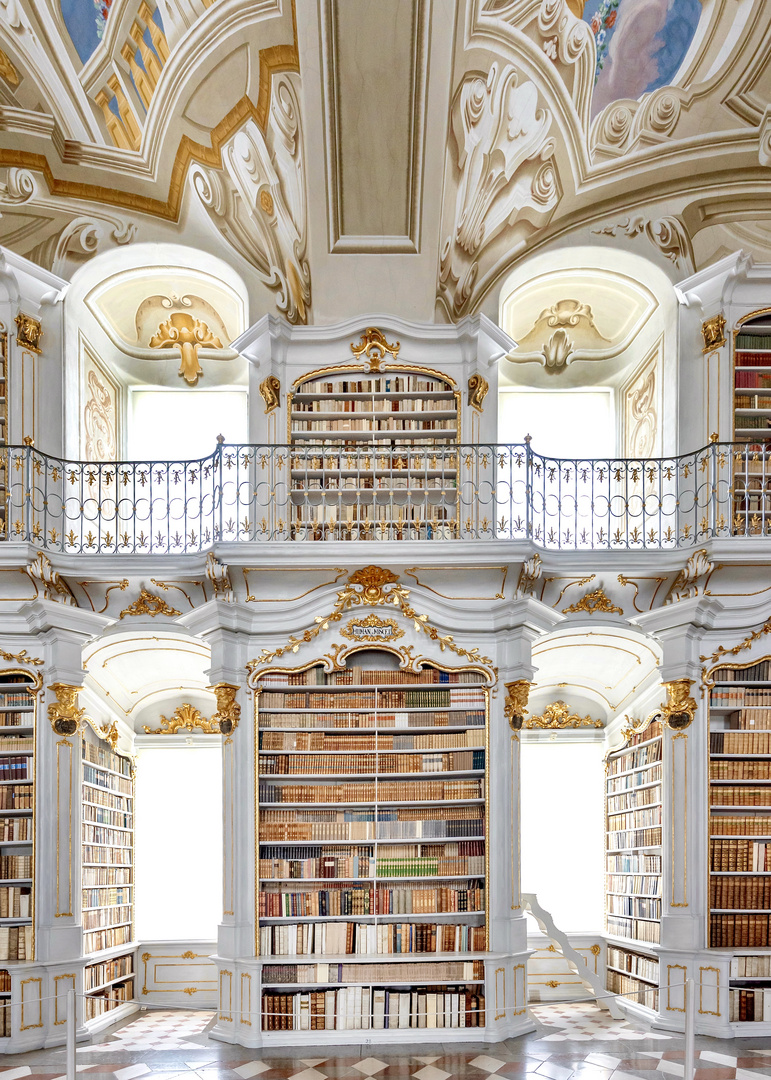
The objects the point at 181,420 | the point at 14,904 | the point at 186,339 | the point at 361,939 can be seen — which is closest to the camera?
the point at 361,939

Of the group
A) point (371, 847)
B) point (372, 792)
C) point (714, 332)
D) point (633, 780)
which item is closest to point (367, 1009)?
point (371, 847)

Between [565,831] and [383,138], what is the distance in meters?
6.26

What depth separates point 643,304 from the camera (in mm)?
8945

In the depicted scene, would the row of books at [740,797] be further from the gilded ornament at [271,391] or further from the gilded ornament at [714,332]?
the gilded ornament at [271,391]

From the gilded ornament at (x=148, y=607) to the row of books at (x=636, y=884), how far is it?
428 cm

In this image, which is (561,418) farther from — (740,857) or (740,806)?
(740,857)

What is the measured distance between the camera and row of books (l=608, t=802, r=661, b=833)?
7941 mm

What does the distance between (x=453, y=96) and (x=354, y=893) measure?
589cm

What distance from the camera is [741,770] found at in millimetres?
7430

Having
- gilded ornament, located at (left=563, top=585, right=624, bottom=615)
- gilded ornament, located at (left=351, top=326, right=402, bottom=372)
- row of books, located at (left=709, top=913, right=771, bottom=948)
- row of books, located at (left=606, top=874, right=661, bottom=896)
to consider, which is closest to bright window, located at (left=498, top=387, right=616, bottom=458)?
gilded ornament, located at (left=351, top=326, right=402, bottom=372)

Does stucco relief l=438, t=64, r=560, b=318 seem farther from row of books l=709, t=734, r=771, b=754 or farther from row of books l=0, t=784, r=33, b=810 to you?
row of books l=0, t=784, r=33, b=810

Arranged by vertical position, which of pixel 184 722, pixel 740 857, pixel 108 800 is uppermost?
pixel 184 722

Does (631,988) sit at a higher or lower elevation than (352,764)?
lower

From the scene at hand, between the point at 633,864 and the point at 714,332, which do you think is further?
the point at 633,864
